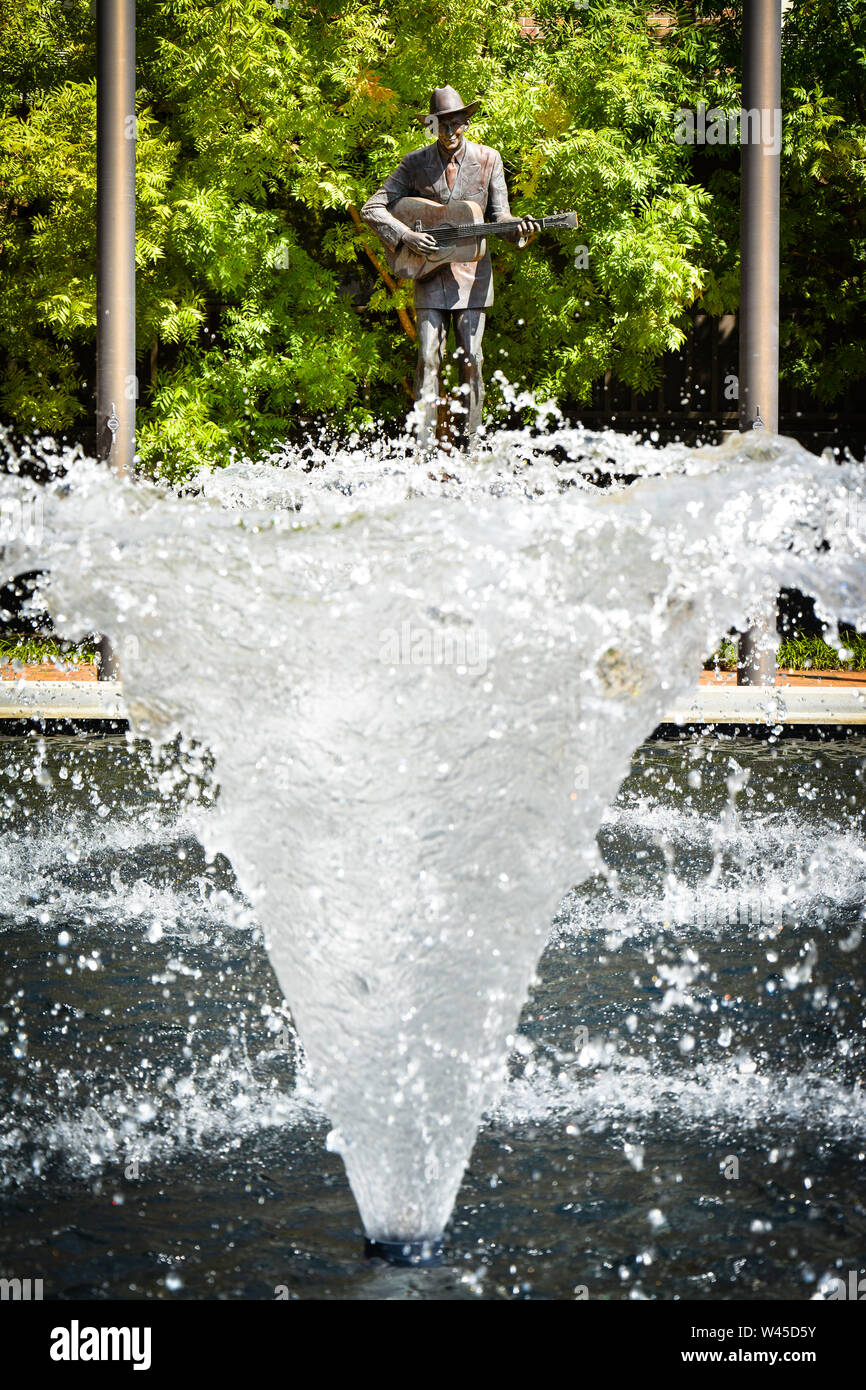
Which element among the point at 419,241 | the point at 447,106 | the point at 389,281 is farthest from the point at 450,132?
the point at 389,281

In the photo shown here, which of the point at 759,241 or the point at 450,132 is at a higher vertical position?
the point at 450,132

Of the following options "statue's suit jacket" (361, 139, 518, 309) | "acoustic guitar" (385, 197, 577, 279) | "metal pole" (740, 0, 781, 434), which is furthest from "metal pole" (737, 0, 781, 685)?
"acoustic guitar" (385, 197, 577, 279)

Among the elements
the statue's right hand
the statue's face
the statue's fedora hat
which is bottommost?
the statue's right hand

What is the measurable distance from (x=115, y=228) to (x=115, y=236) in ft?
0.17

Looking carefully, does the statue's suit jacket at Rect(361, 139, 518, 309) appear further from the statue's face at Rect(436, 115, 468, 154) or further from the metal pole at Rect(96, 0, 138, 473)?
the metal pole at Rect(96, 0, 138, 473)

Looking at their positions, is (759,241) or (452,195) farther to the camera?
(759,241)

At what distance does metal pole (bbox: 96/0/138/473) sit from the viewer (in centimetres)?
998

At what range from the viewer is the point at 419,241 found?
9648 millimetres

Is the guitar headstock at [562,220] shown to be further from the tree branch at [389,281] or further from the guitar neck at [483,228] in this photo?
the tree branch at [389,281]

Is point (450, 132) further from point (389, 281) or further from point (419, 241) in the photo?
point (389, 281)

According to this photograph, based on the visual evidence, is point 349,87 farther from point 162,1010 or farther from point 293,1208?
point 293,1208

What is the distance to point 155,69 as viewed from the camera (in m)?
13.4

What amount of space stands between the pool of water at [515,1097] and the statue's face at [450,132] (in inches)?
208

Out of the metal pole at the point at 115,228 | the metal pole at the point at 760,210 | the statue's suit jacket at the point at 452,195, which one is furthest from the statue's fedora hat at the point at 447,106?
Answer: the metal pole at the point at 115,228
